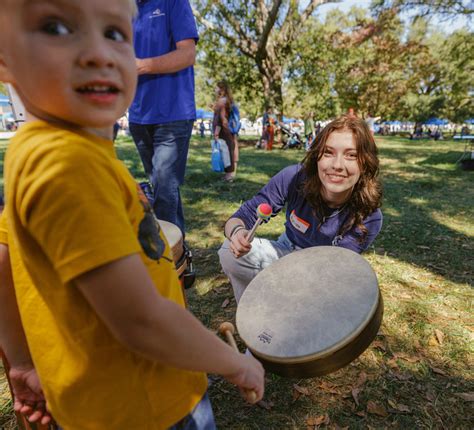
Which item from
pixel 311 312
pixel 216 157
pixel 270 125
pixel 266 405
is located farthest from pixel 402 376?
pixel 270 125

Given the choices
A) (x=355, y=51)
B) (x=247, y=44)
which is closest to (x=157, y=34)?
(x=247, y=44)

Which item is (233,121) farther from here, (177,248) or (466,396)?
(466,396)

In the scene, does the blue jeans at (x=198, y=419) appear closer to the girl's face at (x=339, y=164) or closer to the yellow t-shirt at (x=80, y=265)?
the yellow t-shirt at (x=80, y=265)

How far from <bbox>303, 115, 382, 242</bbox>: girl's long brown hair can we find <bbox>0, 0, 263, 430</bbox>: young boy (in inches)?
58.7

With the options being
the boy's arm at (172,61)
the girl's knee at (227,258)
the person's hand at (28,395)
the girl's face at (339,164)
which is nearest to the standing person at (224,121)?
the boy's arm at (172,61)

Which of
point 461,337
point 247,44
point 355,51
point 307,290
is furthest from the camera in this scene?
point 355,51

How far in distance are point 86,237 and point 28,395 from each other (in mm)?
700

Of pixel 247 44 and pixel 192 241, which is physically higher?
pixel 247 44

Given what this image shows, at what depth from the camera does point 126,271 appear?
0.54 m

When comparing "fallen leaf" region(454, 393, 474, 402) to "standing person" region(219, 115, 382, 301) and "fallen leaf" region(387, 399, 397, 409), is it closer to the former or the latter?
"fallen leaf" region(387, 399, 397, 409)

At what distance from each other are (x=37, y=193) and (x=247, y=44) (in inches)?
602

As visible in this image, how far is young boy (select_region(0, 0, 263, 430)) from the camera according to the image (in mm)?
510

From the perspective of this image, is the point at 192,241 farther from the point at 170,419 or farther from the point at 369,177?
the point at 170,419

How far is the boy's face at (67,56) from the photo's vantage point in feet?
1.70
